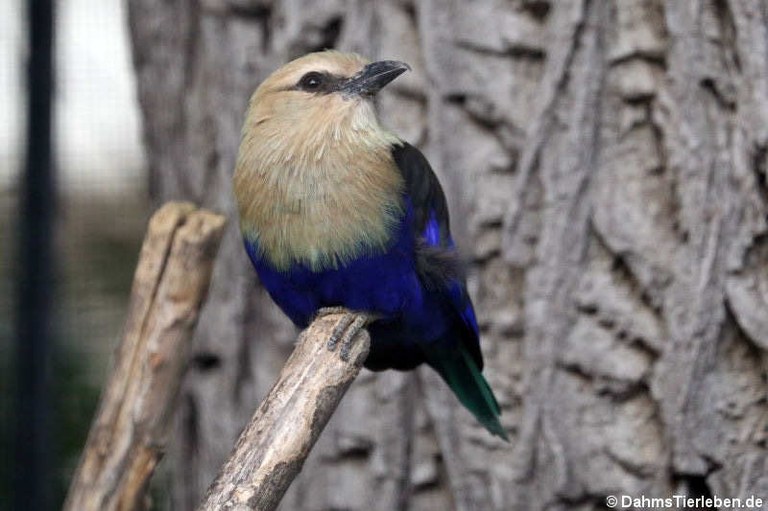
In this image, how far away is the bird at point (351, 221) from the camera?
8.93 feet

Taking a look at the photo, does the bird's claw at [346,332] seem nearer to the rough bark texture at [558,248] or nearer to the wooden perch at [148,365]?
the wooden perch at [148,365]

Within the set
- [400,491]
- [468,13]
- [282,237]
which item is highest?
[468,13]

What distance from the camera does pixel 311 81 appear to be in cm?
294

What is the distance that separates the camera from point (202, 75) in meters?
3.92

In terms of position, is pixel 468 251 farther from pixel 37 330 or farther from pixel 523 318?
pixel 37 330

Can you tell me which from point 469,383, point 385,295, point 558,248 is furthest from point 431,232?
point 558,248

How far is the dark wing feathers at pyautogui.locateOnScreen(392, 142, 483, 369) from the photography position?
286 centimetres

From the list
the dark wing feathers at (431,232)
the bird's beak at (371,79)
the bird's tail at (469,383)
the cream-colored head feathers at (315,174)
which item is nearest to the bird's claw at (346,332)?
the cream-colored head feathers at (315,174)

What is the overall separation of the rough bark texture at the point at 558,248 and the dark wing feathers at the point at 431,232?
1.75 ft

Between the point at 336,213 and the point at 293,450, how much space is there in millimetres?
644

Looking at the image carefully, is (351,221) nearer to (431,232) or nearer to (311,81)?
(431,232)

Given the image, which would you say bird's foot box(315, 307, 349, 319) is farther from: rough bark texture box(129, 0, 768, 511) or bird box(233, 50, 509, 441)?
rough bark texture box(129, 0, 768, 511)

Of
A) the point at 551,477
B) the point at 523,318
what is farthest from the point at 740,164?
the point at 551,477

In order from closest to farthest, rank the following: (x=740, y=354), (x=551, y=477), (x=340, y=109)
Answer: (x=340, y=109)
(x=740, y=354)
(x=551, y=477)
